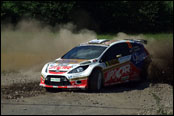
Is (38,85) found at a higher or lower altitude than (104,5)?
lower

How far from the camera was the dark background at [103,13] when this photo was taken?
137 feet

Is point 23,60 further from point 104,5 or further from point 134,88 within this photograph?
point 104,5

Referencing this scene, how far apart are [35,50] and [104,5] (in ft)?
89.7

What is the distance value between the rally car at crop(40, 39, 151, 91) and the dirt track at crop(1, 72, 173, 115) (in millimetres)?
311

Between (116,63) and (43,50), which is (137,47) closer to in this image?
(116,63)

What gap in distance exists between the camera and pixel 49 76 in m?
12.3

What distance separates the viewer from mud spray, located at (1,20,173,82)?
15.2m

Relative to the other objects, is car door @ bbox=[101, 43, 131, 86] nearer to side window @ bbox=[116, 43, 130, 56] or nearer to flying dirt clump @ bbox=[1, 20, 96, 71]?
side window @ bbox=[116, 43, 130, 56]

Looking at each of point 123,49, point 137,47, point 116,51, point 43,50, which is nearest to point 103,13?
point 43,50

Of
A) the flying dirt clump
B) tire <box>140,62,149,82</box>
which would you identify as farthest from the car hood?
the flying dirt clump

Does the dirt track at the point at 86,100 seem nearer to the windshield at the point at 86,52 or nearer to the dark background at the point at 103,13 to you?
the windshield at the point at 86,52

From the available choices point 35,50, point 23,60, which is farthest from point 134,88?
point 35,50

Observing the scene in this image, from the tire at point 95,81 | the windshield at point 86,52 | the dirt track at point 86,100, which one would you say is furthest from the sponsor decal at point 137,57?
the tire at point 95,81

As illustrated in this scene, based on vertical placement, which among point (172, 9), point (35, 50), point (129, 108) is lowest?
point (129, 108)
